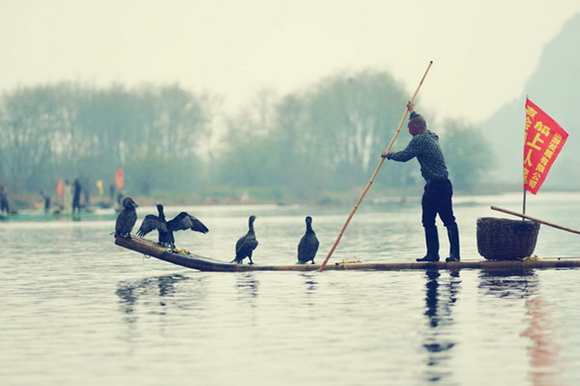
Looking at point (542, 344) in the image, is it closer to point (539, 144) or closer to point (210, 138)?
point (539, 144)

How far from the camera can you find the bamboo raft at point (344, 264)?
1825 centimetres

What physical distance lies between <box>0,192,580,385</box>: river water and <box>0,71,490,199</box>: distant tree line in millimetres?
84264

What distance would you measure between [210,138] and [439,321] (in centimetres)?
10293

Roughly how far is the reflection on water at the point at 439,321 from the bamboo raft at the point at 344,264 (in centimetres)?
26

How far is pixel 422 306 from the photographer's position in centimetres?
1390

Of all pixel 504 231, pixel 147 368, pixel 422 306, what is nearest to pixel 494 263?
pixel 504 231

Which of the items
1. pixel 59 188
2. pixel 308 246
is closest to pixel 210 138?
pixel 59 188

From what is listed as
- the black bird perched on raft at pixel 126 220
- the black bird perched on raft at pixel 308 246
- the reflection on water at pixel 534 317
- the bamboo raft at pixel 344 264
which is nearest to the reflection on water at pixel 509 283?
the reflection on water at pixel 534 317

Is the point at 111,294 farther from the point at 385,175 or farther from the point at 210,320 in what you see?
the point at 385,175

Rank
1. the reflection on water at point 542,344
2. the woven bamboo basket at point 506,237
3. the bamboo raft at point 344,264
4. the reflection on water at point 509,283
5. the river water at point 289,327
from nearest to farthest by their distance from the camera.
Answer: the reflection on water at point 542,344 → the river water at point 289,327 → the reflection on water at point 509,283 → the woven bamboo basket at point 506,237 → the bamboo raft at point 344,264

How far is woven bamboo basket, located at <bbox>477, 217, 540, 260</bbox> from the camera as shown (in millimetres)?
18047

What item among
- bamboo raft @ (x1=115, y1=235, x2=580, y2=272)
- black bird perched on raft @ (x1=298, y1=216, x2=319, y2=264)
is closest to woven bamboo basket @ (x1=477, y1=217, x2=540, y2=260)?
bamboo raft @ (x1=115, y1=235, x2=580, y2=272)

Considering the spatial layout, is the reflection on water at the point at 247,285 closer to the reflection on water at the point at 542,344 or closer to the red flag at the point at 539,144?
the reflection on water at the point at 542,344

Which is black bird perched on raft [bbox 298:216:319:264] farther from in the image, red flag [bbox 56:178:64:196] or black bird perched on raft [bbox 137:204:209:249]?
red flag [bbox 56:178:64:196]
